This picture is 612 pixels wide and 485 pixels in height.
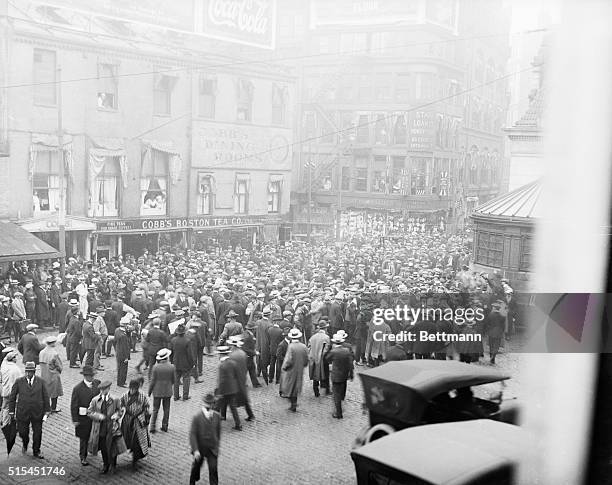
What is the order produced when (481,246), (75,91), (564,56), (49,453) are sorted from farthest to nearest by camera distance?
(481,246) → (75,91) → (49,453) → (564,56)

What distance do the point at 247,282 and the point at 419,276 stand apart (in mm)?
3320

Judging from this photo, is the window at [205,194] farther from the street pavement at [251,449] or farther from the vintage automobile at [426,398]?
the vintage automobile at [426,398]

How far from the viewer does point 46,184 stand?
10969 mm

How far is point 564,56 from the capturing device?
422 centimetres

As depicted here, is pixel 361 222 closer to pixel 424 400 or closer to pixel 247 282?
pixel 247 282

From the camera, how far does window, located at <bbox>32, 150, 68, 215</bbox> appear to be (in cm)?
1094

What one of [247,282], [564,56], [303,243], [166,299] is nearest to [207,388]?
[166,299]

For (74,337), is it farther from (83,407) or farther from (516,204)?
(516,204)

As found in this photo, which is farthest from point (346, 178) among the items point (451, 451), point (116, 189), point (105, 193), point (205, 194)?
point (451, 451)

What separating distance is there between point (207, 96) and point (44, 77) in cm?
279

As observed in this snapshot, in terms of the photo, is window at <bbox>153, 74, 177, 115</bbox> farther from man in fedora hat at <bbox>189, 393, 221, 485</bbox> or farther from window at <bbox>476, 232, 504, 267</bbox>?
man in fedora hat at <bbox>189, 393, 221, 485</bbox>

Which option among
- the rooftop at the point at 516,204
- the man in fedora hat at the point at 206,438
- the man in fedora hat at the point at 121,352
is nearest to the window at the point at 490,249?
the rooftop at the point at 516,204

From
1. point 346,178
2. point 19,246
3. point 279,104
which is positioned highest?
point 279,104

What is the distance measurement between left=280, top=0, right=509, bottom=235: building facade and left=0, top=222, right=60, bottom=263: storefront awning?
482 cm
